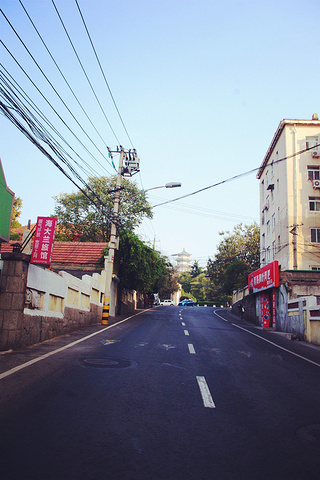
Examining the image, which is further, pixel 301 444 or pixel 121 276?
pixel 121 276

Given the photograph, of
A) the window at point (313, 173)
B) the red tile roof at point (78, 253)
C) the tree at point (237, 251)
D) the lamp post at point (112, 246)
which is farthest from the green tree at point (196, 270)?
the lamp post at point (112, 246)

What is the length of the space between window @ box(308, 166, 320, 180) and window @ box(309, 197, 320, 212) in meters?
2.02

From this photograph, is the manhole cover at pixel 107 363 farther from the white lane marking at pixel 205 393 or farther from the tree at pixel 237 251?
the tree at pixel 237 251

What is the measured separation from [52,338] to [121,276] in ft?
62.4

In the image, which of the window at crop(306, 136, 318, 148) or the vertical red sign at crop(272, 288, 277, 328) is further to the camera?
the window at crop(306, 136, 318, 148)

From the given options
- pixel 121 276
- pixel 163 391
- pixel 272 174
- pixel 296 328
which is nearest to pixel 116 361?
pixel 163 391

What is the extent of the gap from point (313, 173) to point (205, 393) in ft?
108

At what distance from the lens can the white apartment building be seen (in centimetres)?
3428

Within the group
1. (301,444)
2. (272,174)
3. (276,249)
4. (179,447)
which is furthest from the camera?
(272,174)

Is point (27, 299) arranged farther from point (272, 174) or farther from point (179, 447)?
point (272, 174)

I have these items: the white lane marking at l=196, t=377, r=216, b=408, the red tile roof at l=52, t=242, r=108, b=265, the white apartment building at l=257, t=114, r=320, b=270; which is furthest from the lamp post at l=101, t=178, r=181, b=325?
the white apartment building at l=257, t=114, r=320, b=270

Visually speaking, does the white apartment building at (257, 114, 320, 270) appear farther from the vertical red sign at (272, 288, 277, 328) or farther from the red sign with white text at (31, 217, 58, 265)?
the red sign with white text at (31, 217, 58, 265)

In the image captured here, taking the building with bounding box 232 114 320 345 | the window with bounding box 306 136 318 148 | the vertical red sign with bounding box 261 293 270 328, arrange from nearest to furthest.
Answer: the building with bounding box 232 114 320 345
the vertical red sign with bounding box 261 293 270 328
the window with bounding box 306 136 318 148

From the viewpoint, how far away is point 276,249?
38.7m
